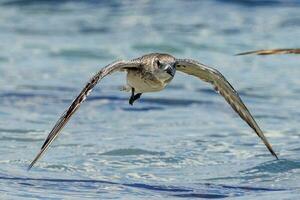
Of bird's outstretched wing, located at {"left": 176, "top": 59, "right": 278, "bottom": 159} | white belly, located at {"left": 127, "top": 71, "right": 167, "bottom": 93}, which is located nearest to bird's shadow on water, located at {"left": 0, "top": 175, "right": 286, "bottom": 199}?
bird's outstretched wing, located at {"left": 176, "top": 59, "right": 278, "bottom": 159}

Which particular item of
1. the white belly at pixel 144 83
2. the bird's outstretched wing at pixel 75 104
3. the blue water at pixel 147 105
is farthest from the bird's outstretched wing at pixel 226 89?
the bird's outstretched wing at pixel 75 104

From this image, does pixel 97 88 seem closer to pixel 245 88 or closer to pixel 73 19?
pixel 245 88

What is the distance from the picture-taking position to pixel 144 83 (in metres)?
7.99

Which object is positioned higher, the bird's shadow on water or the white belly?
the white belly

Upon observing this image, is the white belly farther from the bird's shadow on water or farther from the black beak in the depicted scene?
the bird's shadow on water

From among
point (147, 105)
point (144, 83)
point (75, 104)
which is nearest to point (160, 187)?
point (144, 83)

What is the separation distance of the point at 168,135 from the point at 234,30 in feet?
24.2

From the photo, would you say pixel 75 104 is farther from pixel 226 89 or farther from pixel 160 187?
pixel 226 89

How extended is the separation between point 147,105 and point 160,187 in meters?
4.64

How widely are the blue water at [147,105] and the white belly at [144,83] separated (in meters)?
0.80

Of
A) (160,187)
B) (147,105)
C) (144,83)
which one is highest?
(144,83)

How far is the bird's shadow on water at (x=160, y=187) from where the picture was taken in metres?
8.09

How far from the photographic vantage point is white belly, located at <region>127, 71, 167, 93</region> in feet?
26.2

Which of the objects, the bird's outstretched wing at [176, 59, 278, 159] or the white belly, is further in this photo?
the bird's outstretched wing at [176, 59, 278, 159]
